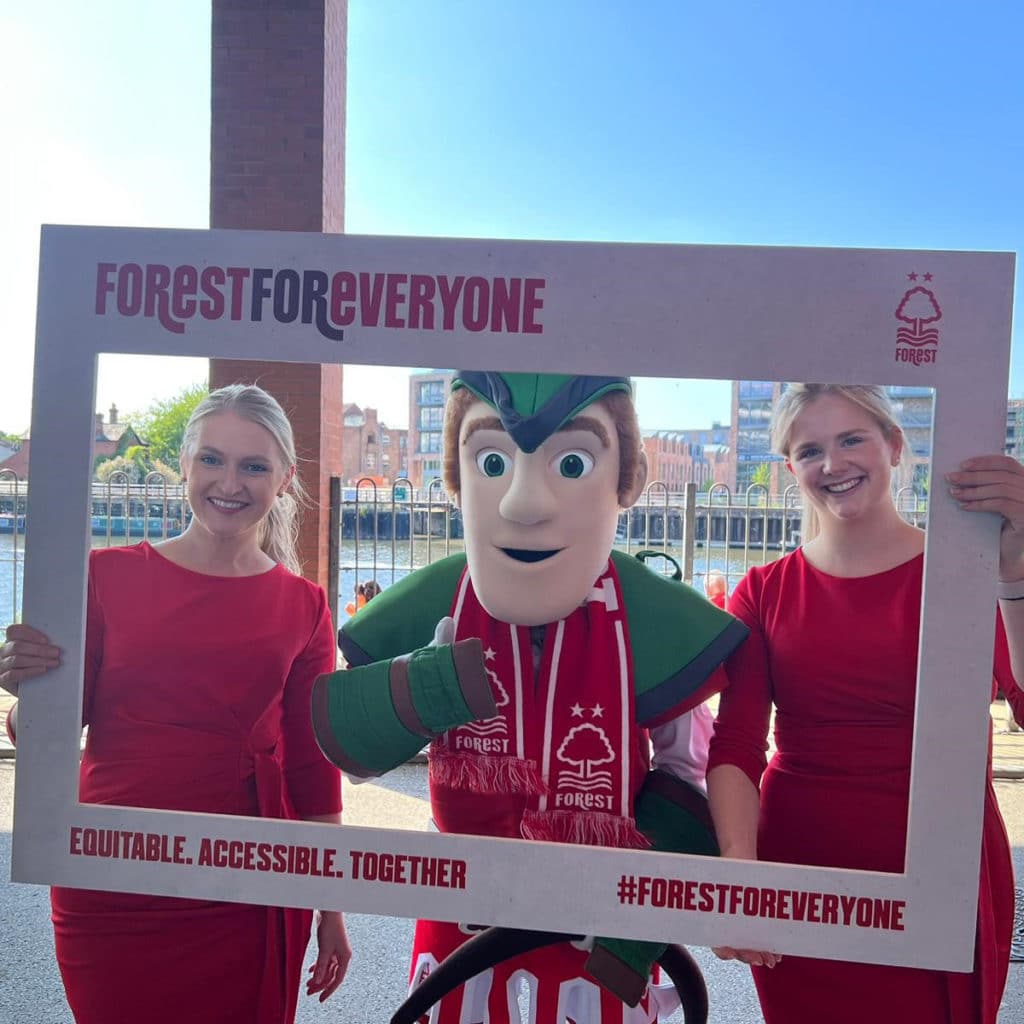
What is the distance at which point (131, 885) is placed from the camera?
5.17ft

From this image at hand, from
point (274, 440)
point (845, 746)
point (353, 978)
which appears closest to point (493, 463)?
point (274, 440)

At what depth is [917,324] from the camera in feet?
4.65

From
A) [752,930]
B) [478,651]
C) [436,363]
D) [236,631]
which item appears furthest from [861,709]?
[236,631]

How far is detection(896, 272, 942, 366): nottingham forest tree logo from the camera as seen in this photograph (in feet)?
4.64

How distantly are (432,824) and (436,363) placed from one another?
81cm

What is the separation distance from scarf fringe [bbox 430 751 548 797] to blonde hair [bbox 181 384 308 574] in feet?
1.52

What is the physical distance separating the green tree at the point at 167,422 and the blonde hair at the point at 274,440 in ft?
0.04

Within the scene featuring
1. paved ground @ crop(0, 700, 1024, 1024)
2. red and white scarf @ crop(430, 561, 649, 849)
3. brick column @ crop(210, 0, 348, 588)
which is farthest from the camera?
paved ground @ crop(0, 700, 1024, 1024)

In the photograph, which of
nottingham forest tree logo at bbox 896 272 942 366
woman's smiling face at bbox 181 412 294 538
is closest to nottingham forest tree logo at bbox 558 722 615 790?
woman's smiling face at bbox 181 412 294 538

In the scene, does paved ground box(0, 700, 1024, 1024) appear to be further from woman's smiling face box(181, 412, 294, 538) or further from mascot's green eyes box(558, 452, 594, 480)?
mascot's green eyes box(558, 452, 594, 480)

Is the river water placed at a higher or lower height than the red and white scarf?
higher

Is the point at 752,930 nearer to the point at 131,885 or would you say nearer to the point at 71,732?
the point at 131,885

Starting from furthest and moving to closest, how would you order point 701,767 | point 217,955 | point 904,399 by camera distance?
point 217,955, point 701,767, point 904,399

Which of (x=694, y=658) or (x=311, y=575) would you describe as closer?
(x=694, y=658)
